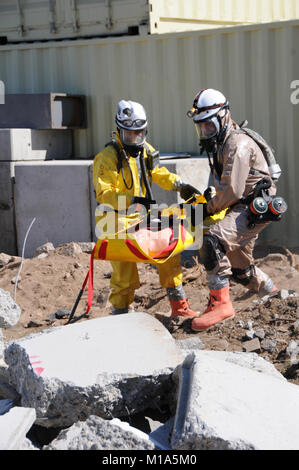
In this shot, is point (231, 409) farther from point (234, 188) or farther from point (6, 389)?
point (234, 188)

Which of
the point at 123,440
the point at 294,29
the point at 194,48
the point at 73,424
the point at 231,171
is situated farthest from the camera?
the point at 194,48

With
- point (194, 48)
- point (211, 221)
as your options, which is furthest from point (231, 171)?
point (194, 48)

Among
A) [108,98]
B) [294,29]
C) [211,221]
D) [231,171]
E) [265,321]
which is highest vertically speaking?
[294,29]

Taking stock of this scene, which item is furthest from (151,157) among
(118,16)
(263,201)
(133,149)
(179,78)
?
(118,16)

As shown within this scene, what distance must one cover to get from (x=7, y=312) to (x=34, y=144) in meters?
3.70

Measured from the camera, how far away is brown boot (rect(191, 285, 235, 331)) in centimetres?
607

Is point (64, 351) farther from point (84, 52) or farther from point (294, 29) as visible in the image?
point (84, 52)

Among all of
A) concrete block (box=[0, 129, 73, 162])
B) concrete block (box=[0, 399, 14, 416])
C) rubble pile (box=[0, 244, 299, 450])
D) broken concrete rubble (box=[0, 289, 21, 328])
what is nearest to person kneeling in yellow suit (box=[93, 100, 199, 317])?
broken concrete rubble (box=[0, 289, 21, 328])

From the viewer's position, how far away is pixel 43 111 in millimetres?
9352

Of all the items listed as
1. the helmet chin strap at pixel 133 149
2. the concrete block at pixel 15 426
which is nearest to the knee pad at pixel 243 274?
the helmet chin strap at pixel 133 149

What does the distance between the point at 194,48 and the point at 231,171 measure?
11.2ft

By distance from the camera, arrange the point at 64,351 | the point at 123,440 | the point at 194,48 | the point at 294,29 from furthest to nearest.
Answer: the point at 194,48, the point at 294,29, the point at 64,351, the point at 123,440

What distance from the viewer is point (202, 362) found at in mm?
3912

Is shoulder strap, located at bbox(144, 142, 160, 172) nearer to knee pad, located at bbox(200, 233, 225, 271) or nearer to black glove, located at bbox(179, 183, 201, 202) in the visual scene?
black glove, located at bbox(179, 183, 201, 202)
